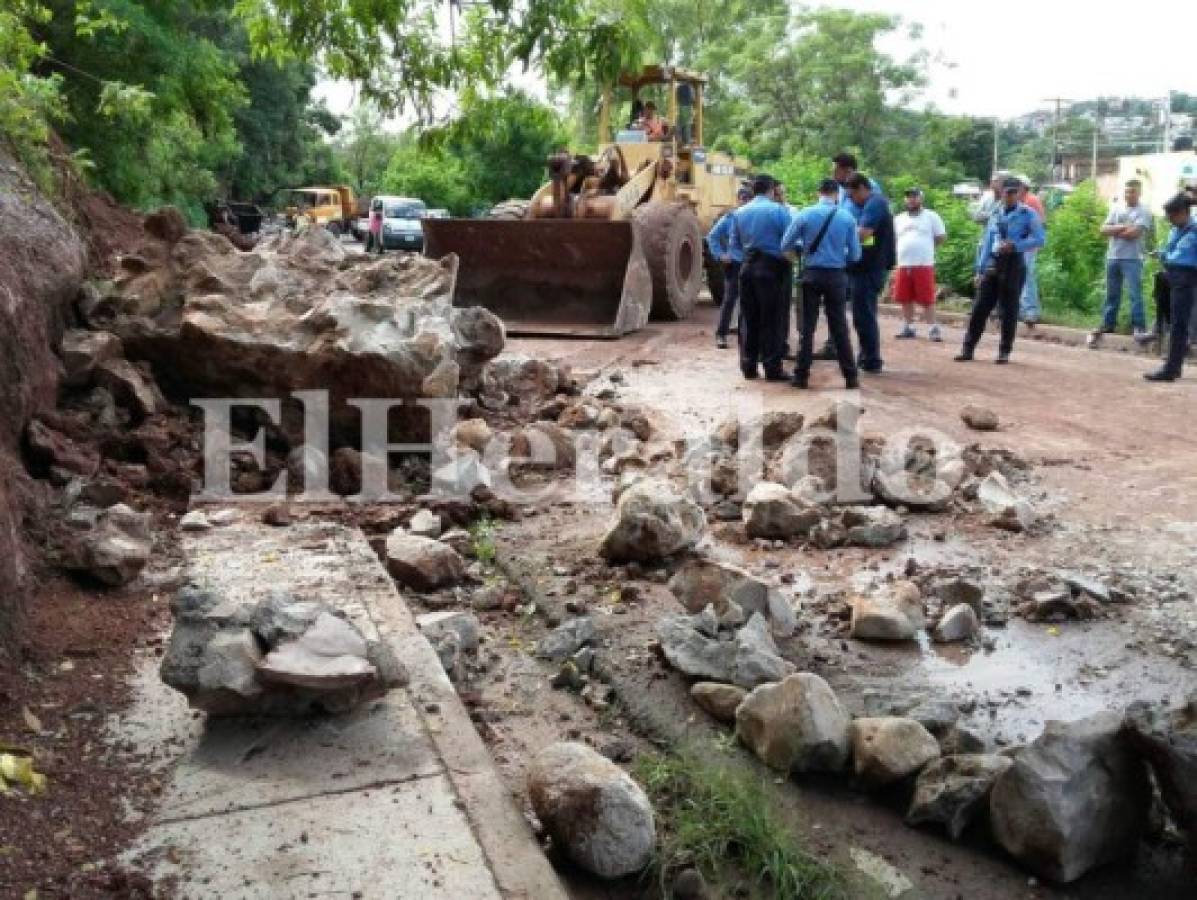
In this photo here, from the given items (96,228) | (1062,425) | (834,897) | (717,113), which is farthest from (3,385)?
(717,113)

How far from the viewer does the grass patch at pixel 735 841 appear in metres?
2.93

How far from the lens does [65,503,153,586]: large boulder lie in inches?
163

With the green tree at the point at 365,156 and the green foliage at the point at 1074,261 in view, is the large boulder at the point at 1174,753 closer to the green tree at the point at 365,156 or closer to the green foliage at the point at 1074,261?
the green foliage at the point at 1074,261

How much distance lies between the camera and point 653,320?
13617 millimetres

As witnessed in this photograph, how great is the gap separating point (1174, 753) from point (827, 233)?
246 inches

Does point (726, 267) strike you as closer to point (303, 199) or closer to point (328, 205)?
point (328, 205)

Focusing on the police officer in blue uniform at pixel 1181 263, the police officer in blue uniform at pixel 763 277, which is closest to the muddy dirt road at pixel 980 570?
the police officer in blue uniform at pixel 763 277

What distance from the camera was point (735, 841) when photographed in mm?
3053

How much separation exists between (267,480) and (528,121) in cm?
236

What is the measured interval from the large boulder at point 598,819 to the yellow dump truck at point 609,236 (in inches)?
353

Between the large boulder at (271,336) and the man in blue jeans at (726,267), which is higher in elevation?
the man in blue jeans at (726,267)

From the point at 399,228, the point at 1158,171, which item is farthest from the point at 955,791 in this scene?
the point at 399,228

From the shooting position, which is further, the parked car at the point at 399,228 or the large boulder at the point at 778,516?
the parked car at the point at 399,228

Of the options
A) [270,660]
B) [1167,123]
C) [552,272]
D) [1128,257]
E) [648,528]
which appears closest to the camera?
[270,660]
